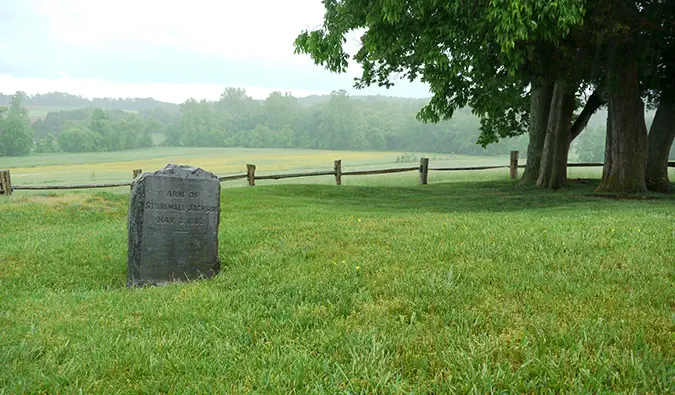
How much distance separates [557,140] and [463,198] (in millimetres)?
5135

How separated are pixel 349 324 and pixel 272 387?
1.24 meters

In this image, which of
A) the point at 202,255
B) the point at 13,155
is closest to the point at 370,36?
the point at 202,255

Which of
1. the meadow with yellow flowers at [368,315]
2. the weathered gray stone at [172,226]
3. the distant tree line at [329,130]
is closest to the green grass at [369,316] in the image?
the meadow with yellow flowers at [368,315]

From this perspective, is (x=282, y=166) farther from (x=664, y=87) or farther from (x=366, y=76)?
(x=664, y=87)

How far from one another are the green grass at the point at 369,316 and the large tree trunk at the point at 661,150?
1308 centimetres

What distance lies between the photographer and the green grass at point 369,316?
11.5 ft

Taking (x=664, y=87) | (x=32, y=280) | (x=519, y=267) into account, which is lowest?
(x=32, y=280)

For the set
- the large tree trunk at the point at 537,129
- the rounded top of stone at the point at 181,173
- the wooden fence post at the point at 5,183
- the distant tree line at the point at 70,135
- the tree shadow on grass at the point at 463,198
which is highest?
the distant tree line at the point at 70,135

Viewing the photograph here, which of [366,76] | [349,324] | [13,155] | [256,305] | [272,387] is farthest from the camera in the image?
[13,155]

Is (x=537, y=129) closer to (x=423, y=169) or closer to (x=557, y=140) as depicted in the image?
(x=557, y=140)

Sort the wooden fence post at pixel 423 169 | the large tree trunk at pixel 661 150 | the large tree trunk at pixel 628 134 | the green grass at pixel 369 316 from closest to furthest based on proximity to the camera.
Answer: the green grass at pixel 369 316 → the large tree trunk at pixel 628 134 → the large tree trunk at pixel 661 150 → the wooden fence post at pixel 423 169

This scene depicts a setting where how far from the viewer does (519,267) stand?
236 inches

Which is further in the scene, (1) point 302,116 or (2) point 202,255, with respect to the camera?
(1) point 302,116

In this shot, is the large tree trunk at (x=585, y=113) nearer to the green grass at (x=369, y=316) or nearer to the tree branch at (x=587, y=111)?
the tree branch at (x=587, y=111)
